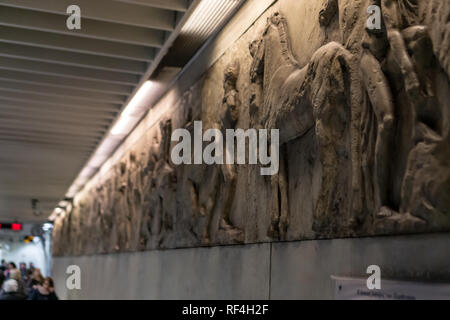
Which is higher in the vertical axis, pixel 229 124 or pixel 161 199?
pixel 229 124

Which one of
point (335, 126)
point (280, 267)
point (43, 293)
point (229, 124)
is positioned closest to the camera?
point (335, 126)

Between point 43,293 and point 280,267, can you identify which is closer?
point 280,267

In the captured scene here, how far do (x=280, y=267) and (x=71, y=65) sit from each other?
18.0 ft

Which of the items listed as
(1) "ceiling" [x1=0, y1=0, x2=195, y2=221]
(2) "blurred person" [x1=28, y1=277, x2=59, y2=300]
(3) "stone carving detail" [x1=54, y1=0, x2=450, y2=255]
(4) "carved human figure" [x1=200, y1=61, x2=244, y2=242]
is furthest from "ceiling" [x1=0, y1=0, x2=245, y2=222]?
(2) "blurred person" [x1=28, y1=277, x2=59, y2=300]

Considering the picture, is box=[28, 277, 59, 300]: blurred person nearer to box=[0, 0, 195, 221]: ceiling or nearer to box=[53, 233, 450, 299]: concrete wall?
box=[53, 233, 450, 299]: concrete wall

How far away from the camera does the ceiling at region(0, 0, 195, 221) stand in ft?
26.5

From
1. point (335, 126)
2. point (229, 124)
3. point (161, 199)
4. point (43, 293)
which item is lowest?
point (43, 293)

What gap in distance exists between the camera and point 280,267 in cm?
627

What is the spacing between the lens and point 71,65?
9914mm

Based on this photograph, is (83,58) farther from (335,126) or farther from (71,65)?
(335,126)

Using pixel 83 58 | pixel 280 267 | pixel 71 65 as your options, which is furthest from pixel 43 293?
pixel 280 267

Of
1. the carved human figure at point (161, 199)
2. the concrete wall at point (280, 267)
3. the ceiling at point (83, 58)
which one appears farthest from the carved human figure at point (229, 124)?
the carved human figure at point (161, 199)

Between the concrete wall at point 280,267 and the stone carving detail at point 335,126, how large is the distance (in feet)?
0.43

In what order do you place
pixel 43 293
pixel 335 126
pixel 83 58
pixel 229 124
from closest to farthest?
1. pixel 335 126
2. pixel 229 124
3. pixel 83 58
4. pixel 43 293
